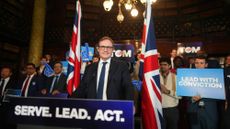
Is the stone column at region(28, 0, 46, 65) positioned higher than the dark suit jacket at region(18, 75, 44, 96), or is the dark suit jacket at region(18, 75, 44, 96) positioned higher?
the stone column at region(28, 0, 46, 65)

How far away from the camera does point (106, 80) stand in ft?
6.61

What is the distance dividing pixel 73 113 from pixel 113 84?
705 millimetres

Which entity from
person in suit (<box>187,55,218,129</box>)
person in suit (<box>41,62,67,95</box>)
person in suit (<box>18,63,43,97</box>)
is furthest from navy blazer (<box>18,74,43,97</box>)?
person in suit (<box>187,55,218,129</box>)

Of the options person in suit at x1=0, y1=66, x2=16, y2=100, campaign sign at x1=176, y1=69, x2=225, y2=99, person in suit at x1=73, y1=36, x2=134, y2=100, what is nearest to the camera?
person in suit at x1=73, y1=36, x2=134, y2=100

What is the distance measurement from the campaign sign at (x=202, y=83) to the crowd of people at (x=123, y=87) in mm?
94

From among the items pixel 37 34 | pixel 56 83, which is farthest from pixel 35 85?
pixel 37 34

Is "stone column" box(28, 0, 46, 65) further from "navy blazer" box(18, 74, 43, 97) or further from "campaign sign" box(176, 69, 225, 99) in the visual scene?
"campaign sign" box(176, 69, 225, 99)

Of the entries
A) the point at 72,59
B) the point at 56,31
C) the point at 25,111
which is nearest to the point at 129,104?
the point at 25,111

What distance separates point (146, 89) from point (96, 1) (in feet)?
25.9

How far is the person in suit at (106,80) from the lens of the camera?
199 centimetres

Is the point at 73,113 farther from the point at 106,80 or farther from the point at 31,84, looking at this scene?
the point at 31,84

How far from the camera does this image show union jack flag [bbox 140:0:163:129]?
2.19 m

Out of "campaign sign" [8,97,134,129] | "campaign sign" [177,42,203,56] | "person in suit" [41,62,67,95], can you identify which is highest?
"campaign sign" [177,42,203,56]

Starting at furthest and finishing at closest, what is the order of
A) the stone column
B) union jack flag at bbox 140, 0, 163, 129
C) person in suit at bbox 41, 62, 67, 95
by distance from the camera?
the stone column < person in suit at bbox 41, 62, 67, 95 < union jack flag at bbox 140, 0, 163, 129
